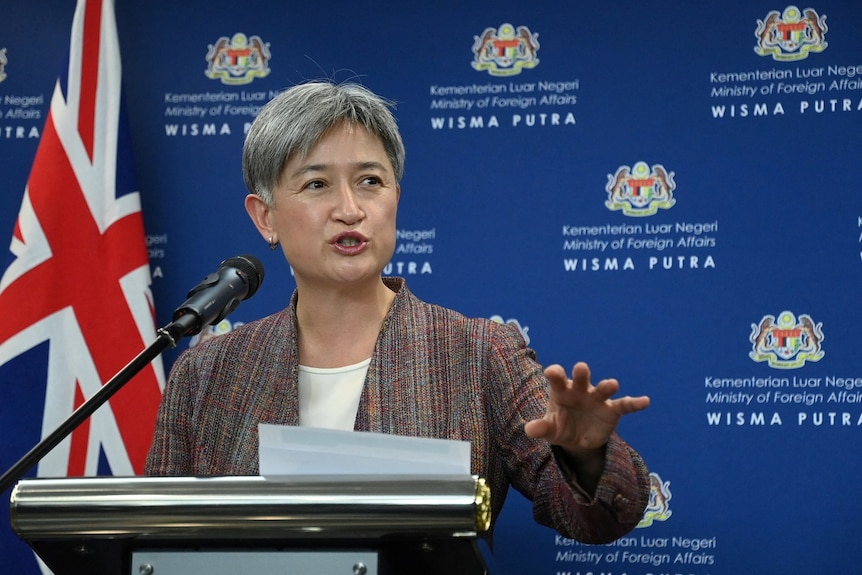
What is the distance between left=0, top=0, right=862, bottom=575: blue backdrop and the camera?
10.3 feet

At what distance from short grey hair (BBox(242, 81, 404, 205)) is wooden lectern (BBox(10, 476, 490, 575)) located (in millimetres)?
972

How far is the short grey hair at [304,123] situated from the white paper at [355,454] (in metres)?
0.93

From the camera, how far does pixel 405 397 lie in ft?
6.49

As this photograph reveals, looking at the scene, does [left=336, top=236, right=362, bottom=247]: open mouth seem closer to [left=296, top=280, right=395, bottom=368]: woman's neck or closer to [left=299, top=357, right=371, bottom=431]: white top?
[left=296, top=280, right=395, bottom=368]: woman's neck

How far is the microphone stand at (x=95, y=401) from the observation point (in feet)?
4.42

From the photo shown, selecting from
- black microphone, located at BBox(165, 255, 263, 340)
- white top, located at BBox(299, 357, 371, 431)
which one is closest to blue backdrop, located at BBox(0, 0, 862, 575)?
white top, located at BBox(299, 357, 371, 431)

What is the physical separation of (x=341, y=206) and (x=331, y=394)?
0.36m

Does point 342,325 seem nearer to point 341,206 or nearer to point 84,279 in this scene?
point 341,206

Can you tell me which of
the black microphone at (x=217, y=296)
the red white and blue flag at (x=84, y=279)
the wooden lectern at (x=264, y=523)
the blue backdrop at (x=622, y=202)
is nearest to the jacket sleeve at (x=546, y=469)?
the wooden lectern at (x=264, y=523)

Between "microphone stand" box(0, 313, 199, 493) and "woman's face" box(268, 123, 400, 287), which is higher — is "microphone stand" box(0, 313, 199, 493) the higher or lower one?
the lower one

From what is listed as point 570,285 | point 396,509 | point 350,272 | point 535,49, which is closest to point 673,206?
point 570,285

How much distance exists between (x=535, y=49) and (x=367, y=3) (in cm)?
59

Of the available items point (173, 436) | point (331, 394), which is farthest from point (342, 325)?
point (173, 436)

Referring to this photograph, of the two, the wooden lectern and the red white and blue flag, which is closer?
the wooden lectern
